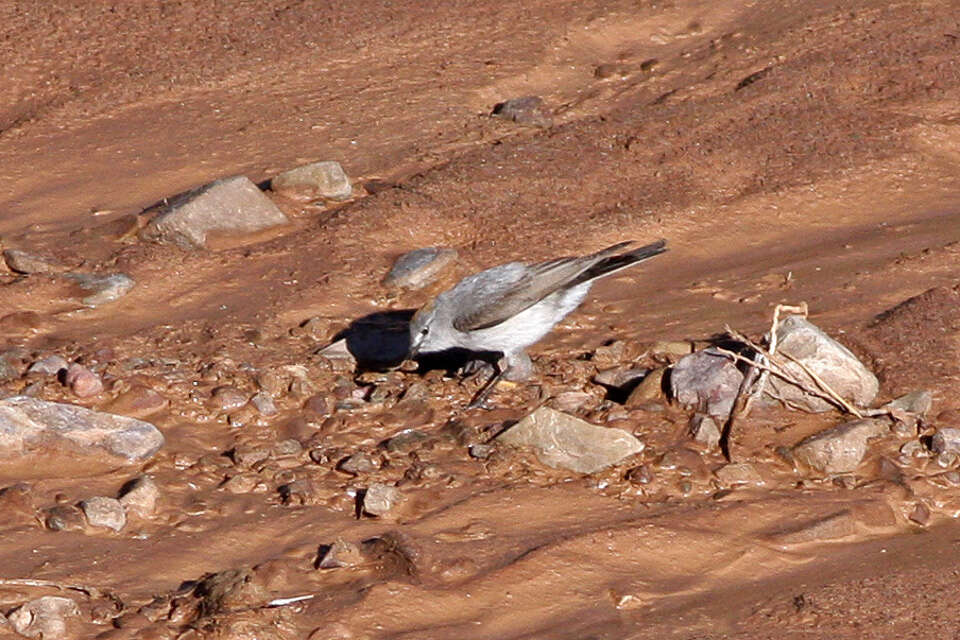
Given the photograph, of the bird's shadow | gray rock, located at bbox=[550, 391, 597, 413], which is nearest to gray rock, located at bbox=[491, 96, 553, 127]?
the bird's shadow

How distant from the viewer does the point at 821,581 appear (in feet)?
16.6

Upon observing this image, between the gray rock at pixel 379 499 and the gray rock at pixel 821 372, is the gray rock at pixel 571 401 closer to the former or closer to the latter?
the gray rock at pixel 821 372

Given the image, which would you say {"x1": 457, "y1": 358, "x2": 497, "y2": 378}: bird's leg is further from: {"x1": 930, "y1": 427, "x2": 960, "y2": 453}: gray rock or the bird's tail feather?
{"x1": 930, "y1": 427, "x2": 960, "y2": 453}: gray rock

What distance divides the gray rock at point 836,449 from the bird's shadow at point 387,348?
65.1 inches

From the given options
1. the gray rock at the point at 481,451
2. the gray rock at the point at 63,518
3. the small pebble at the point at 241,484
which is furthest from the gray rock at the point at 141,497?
the gray rock at the point at 481,451

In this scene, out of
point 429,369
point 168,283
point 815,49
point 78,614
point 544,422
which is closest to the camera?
point 78,614

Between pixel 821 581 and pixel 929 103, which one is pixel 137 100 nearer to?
pixel 929 103

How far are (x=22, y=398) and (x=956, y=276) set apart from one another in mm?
4501

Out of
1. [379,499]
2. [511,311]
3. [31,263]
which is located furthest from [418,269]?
[379,499]

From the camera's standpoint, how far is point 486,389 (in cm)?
656

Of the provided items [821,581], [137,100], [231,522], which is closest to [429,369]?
[231,522]

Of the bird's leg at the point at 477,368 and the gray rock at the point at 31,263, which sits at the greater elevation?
the gray rock at the point at 31,263

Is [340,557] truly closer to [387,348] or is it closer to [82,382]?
[82,382]

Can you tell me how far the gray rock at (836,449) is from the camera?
588 centimetres
